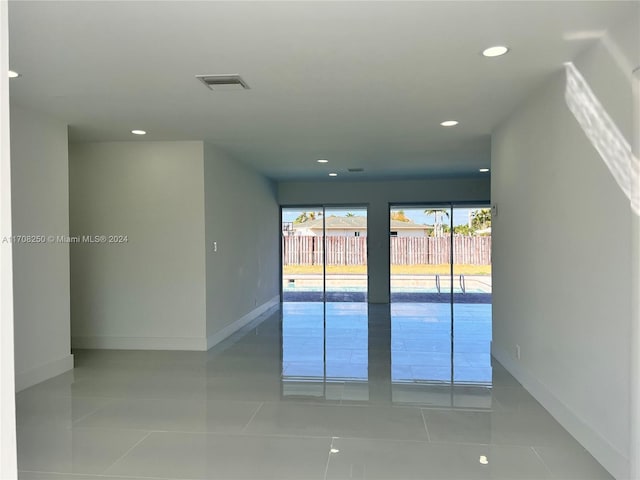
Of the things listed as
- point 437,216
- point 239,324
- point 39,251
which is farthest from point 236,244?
point 437,216

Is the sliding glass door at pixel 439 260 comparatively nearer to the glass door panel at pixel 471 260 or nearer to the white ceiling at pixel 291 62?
the glass door panel at pixel 471 260

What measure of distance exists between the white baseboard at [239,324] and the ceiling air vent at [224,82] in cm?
326

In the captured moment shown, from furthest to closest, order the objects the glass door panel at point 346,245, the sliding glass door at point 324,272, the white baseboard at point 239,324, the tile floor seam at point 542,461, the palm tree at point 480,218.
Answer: the glass door panel at point 346,245 → the palm tree at point 480,218 → the sliding glass door at point 324,272 → the white baseboard at point 239,324 → the tile floor seam at point 542,461

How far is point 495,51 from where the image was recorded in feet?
9.61

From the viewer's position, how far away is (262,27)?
2596 mm

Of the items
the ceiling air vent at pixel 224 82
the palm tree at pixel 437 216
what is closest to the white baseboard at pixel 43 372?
the ceiling air vent at pixel 224 82

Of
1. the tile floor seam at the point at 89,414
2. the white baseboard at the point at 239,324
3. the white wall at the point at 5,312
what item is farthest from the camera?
the white baseboard at the point at 239,324

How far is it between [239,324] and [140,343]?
1.59 m

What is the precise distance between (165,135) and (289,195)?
15.5ft

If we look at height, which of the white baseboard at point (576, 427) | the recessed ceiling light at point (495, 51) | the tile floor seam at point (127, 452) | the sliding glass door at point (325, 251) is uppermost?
the recessed ceiling light at point (495, 51)

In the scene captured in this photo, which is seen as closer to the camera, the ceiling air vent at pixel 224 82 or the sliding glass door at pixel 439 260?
the ceiling air vent at pixel 224 82

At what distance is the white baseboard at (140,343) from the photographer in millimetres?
5605

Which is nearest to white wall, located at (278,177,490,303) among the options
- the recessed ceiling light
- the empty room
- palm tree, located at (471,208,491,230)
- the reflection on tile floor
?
palm tree, located at (471,208,491,230)

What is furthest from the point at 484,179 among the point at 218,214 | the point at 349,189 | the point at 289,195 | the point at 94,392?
the point at 94,392
